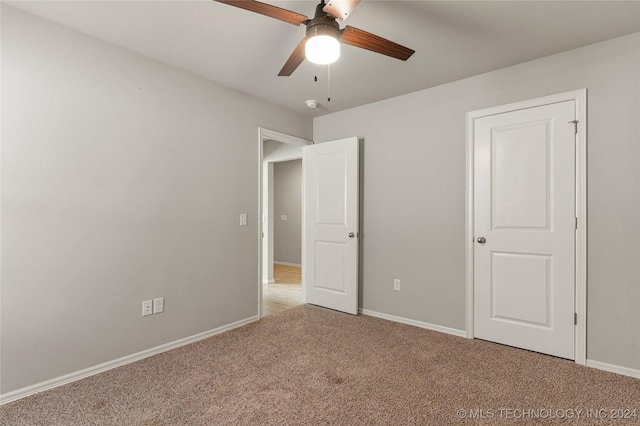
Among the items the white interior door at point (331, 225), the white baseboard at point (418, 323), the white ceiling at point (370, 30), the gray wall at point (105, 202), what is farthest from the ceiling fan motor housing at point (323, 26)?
the white baseboard at point (418, 323)

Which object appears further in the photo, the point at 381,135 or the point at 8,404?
the point at 381,135

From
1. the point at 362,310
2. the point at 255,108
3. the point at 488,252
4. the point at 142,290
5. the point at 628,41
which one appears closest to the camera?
the point at 628,41

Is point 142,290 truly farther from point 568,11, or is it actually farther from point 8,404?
point 568,11

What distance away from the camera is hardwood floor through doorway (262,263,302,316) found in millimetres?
4086

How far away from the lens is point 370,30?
7.39ft

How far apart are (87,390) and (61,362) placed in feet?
0.91

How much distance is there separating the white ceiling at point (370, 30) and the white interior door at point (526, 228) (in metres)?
0.54

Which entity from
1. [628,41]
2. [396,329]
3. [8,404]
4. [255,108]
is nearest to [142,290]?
[8,404]

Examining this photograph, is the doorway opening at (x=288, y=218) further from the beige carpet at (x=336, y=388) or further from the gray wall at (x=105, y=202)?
the beige carpet at (x=336, y=388)

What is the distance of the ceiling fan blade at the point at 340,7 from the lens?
5.10 ft

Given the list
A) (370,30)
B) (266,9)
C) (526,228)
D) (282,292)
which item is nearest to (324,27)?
(266,9)

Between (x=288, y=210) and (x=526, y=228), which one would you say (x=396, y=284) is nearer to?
(x=526, y=228)

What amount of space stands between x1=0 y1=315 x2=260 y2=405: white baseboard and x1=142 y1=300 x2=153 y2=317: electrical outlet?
30cm

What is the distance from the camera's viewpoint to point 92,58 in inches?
93.1
